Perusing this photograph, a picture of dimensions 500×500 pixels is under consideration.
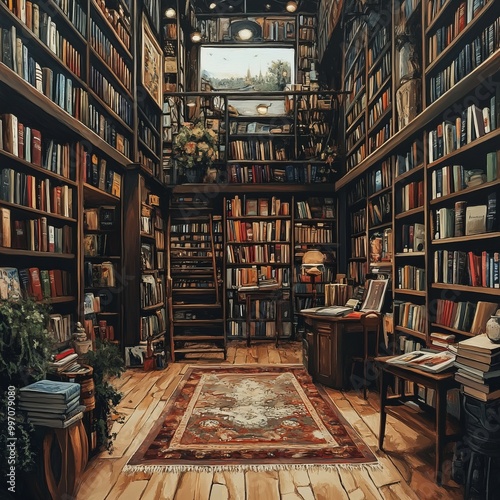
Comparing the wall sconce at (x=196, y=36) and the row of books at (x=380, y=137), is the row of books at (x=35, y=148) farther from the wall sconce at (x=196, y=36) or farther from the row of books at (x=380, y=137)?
the wall sconce at (x=196, y=36)

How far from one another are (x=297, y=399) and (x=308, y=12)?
7074 mm

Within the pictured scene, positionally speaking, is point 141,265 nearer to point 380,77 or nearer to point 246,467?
point 246,467

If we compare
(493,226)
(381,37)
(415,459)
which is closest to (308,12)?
(381,37)

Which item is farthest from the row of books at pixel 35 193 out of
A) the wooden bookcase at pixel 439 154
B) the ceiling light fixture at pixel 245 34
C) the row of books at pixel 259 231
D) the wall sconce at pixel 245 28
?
the wall sconce at pixel 245 28

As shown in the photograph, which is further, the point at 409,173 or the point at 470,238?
the point at 409,173

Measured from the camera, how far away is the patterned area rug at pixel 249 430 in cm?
266

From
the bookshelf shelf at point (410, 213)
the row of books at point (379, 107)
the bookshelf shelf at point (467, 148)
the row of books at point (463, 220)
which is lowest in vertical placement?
the row of books at point (463, 220)

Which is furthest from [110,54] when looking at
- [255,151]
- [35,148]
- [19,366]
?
[19,366]

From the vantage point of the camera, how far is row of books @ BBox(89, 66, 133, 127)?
421 centimetres

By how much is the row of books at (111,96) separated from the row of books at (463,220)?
323 cm

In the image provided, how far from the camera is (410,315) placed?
3.89m

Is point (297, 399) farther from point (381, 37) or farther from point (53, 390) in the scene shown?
point (381, 37)

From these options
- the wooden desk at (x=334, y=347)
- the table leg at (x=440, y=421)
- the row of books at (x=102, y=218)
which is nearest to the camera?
the table leg at (x=440, y=421)

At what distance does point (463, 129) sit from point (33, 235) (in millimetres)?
3028
